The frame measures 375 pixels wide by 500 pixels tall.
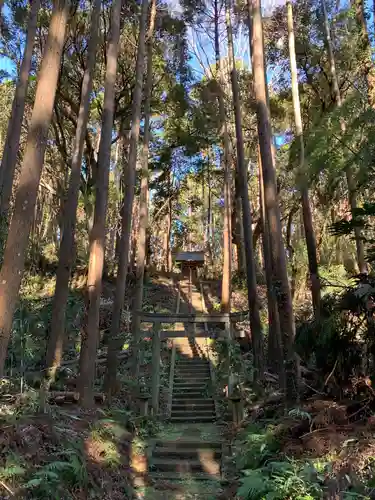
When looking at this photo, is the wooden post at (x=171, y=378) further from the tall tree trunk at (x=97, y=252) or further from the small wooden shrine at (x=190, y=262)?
the small wooden shrine at (x=190, y=262)

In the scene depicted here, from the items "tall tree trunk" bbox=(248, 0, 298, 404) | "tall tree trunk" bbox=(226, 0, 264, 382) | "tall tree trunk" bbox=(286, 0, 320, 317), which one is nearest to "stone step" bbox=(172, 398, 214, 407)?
"tall tree trunk" bbox=(226, 0, 264, 382)

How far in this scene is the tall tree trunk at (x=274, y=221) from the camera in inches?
286

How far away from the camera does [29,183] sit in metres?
5.69

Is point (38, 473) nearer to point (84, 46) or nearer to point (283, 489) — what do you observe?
point (283, 489)

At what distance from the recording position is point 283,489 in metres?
4.87

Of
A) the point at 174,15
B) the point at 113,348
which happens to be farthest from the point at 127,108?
the point at 113,348

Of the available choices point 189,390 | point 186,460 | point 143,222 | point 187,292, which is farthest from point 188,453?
point 187,292

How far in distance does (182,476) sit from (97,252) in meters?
4.46

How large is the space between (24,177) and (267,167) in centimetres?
467

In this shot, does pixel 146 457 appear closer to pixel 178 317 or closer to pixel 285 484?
pixel 178 317

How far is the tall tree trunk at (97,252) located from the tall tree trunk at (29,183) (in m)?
3.32

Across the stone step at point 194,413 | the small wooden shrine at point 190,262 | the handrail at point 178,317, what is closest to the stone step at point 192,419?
the stone step at point 194,413

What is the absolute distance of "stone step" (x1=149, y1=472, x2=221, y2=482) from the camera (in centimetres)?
817

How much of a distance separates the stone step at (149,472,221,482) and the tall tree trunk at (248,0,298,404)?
2.20 m
